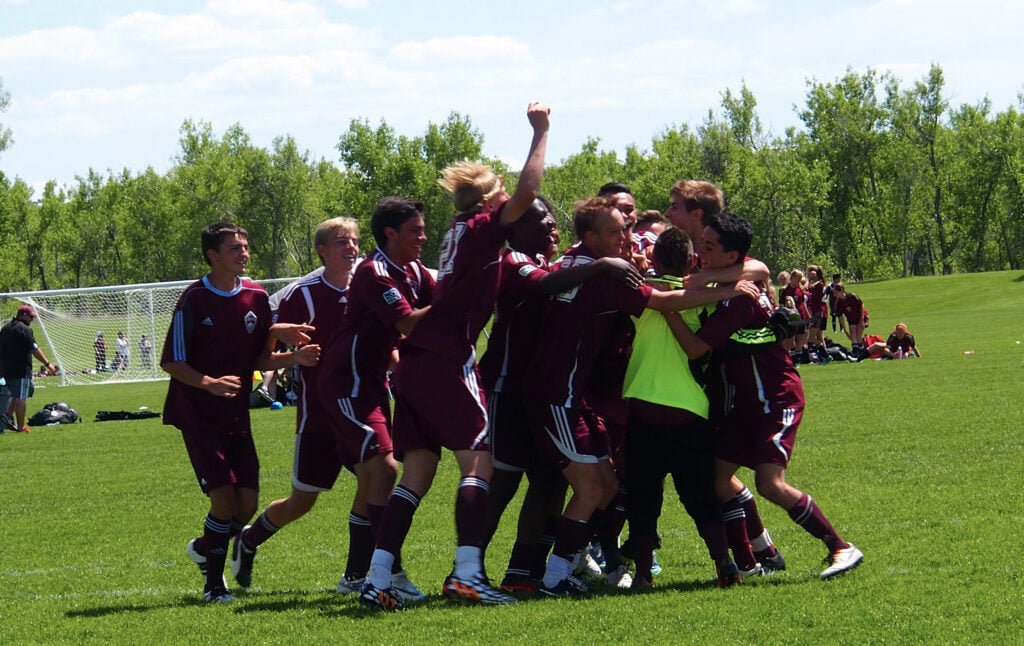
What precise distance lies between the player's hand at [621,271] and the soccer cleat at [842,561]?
1.75 meters

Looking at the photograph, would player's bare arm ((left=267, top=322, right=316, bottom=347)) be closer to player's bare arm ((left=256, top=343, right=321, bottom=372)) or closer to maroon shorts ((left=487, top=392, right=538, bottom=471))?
player's bare arm ((left=256, top=343, right=321, bottom=372))

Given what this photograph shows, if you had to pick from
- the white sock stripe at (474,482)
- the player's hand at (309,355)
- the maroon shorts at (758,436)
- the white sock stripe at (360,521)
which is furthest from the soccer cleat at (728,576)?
the player's hand at (309,355)

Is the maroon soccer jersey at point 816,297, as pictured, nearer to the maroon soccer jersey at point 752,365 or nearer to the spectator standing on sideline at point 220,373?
the maroon soccer jersey at point 752,365

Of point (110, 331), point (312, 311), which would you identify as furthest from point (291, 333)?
point (110, 331)

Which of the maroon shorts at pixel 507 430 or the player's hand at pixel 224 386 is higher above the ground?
the player's hand at pixel 224 386

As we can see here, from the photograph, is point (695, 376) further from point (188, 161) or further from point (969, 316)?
point (188, 161)

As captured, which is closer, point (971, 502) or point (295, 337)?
point (295, 337)

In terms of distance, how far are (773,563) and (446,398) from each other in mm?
2063

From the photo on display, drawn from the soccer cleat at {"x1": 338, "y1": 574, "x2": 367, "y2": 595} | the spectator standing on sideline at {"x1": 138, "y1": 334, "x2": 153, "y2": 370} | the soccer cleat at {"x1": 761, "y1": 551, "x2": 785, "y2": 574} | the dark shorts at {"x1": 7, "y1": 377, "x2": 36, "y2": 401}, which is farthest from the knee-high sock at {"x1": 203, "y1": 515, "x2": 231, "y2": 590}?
the spectator standing on sideline at {"x1": 138, "y1": 334, "x2": 153, "y2": 370}

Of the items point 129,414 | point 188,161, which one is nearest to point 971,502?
point 129,414

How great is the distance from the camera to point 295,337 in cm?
663

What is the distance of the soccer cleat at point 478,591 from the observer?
18.9 ft

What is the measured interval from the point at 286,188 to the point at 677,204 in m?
76.0

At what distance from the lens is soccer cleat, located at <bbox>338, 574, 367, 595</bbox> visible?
21.2 ft
